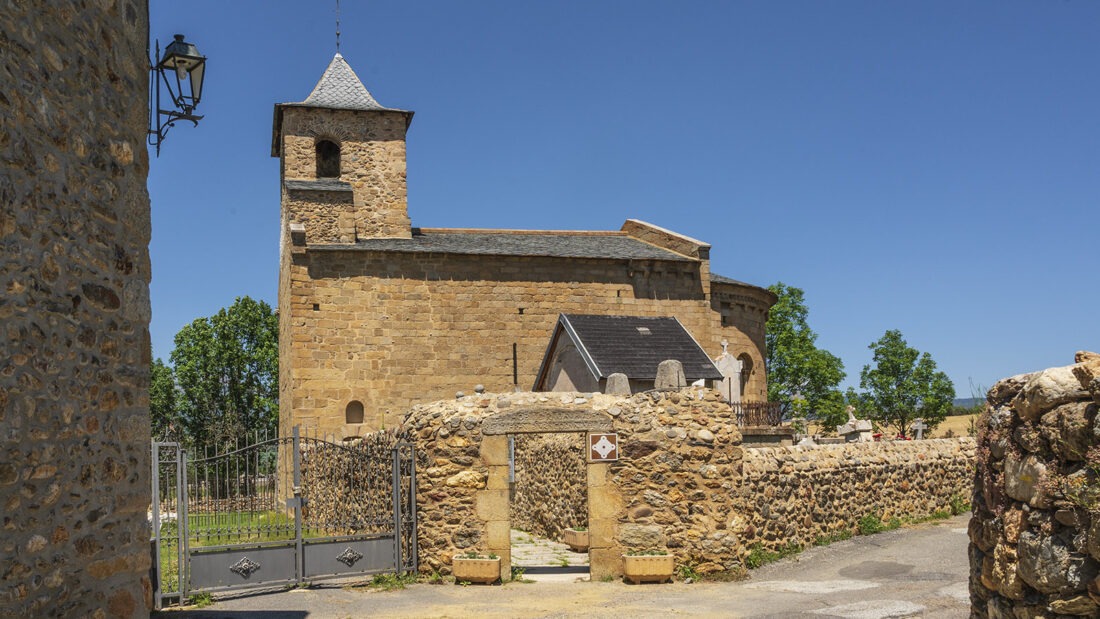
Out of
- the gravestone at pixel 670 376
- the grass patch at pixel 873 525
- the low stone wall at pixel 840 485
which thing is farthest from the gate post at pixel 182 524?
the grass patch at pixel 873 525

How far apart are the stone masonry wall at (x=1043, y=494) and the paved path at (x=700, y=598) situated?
3728 mm

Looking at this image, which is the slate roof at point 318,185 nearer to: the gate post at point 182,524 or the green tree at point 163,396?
the gate post at point 182,524

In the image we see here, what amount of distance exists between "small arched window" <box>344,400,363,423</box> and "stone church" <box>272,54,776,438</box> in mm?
27

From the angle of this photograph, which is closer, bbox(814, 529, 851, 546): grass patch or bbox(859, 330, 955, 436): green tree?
bbox(814, 529, 851, 546): grass patch

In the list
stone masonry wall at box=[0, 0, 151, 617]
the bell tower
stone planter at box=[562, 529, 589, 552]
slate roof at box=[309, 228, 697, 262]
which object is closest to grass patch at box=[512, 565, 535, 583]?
stone planter at box=[562, 529, 589, 552]

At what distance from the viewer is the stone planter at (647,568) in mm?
11320

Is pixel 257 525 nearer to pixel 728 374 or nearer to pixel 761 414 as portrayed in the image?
pixel 728 374

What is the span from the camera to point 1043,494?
514cm

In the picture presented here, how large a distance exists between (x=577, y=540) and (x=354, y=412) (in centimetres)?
1016

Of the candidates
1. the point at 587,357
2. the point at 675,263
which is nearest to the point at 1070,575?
the point at 587,357

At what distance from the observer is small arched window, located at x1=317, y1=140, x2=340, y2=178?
26.3 metres

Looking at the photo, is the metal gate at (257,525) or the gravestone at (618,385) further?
the gravestone at (618,385)

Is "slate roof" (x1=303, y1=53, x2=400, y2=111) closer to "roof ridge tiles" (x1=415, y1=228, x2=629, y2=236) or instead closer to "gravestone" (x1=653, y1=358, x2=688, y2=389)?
"roof ridge tiles" (x1=415, y1=228, x2=629, y2=236)

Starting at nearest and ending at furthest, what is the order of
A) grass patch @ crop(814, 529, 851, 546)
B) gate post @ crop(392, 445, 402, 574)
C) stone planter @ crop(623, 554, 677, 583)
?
stone planter @ crop(623, 554, 677, 583)
gate post @ crop(392, 445, 402, 574)
grass patch @ crop(814, 529, 851, 546)
